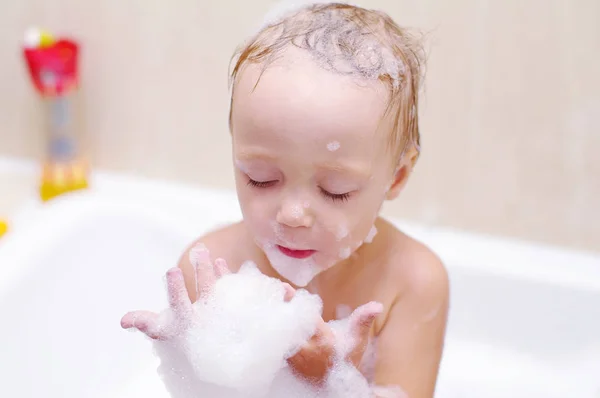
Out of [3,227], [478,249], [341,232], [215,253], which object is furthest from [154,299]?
Answer: [341,232]

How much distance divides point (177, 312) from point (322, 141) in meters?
0.24

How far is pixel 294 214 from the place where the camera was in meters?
0.73

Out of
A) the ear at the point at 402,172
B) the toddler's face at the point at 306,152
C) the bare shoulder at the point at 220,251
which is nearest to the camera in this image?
the toddler's face at the point at 306,152

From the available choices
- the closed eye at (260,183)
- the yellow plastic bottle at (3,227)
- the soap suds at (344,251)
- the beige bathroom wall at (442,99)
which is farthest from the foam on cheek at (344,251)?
the yellow plastic bottle at (3,227)

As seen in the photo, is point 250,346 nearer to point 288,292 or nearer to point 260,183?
point 288,292

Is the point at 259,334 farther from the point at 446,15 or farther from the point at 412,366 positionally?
the point at 446,15

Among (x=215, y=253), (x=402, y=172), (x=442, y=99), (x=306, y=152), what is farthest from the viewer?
(x=442, y=99)

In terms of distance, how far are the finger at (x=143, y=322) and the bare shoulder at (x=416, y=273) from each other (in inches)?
12.5

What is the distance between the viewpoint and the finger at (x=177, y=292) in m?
0.74

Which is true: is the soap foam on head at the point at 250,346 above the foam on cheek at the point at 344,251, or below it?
below

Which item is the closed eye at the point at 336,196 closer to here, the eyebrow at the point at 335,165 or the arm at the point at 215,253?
the eyebrow at the point at 335,165

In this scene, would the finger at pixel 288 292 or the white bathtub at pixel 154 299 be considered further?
the white bathtub at pixel 154 299

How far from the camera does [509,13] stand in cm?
125

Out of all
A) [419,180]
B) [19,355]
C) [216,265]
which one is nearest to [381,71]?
[216,265]
